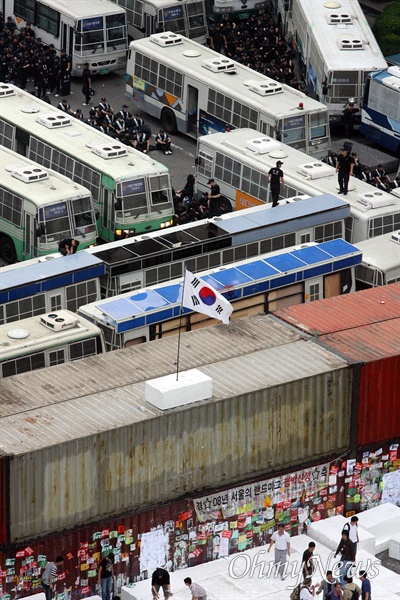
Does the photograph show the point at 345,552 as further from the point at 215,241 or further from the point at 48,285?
the point at 215,241

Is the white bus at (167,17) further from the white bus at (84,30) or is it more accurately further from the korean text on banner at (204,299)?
the korean text on banner at (204,299)

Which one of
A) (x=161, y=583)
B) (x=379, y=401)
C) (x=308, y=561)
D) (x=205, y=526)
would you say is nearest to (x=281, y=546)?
→ (x=308, y=561)

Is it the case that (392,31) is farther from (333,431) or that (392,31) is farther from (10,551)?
(10,551)

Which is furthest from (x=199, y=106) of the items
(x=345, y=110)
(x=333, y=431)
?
(x=333, y=431)

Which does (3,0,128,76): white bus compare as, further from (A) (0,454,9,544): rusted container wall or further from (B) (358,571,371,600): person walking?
(B) (358,571,371,600): person walking

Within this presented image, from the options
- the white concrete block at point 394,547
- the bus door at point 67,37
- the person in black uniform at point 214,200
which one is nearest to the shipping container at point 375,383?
the white concrete block at point 394,547
